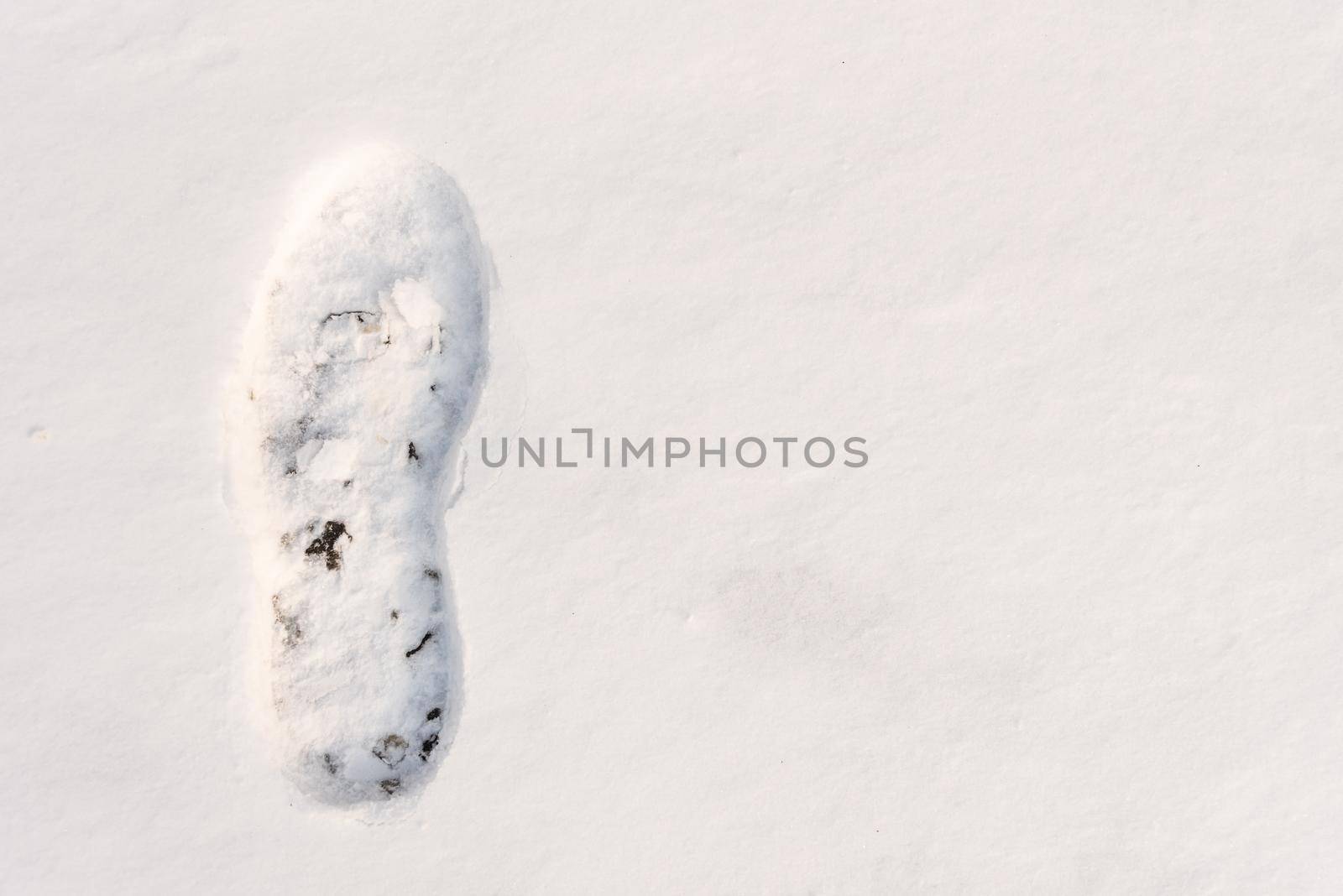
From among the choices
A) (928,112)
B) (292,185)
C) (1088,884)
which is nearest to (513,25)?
(292,185)

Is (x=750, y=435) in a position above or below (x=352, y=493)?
above

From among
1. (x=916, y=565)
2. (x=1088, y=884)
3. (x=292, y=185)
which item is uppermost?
(x=292, y=185)

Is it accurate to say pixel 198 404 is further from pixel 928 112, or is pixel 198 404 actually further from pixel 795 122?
pixel 928 112

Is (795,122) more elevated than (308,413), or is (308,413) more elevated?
(795,122)
